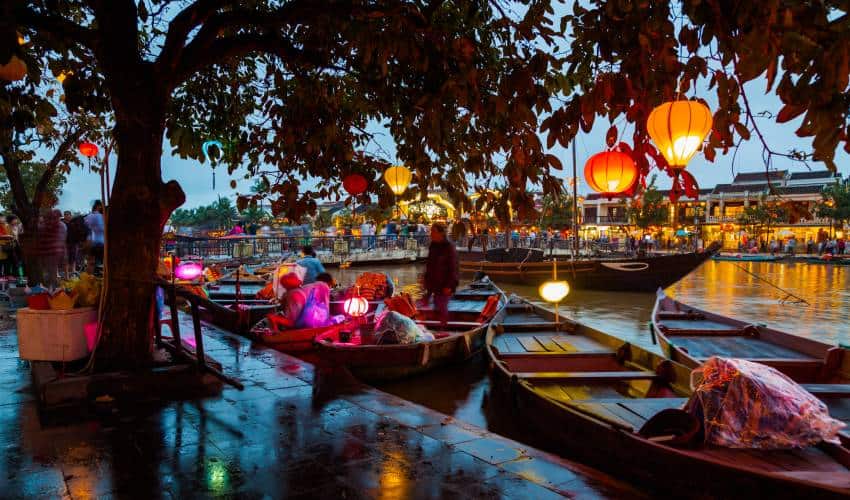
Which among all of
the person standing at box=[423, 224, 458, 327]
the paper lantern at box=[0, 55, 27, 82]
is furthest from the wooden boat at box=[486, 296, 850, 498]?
the paper lantern at box=[0, 55, 27, 82]

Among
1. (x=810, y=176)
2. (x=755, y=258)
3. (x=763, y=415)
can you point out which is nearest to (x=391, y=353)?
(x=763, y=415)

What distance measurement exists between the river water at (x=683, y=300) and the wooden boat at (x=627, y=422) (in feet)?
2.26

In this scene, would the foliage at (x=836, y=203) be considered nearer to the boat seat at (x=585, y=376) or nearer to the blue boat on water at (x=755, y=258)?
the blue boat on water at (x=755, y=258)

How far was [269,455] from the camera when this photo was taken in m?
3.70

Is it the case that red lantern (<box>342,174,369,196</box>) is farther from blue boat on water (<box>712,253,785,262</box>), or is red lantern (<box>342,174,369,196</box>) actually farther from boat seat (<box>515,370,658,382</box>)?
blue boat on water (<box>712,253,785,262</box>)

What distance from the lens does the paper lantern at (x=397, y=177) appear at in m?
7.09

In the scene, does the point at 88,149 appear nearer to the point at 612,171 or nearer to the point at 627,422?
the point at 612,171

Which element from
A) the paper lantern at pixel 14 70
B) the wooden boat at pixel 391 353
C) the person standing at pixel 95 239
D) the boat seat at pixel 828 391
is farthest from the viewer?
the person standing at pixel 95 239

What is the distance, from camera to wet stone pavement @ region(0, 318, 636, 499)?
10.6ft

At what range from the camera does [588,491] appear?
3396 millimetres

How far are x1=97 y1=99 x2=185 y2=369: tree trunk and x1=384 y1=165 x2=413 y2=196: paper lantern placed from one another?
288 cm

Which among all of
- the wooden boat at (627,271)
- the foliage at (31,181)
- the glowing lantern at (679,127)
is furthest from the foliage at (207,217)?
the glowing lantern at (679,127)

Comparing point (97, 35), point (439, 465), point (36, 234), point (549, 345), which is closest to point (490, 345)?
point (549, 345)

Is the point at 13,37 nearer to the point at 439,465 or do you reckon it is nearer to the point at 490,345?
the point at 439,465
